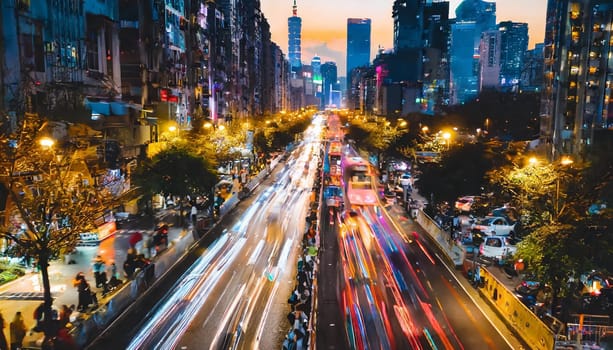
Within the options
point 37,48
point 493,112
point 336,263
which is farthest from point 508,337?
point 493,112

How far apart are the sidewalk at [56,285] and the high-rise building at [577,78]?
1848 inches

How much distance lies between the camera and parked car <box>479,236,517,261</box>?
2741 cm

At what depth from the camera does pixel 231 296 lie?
69.4ft

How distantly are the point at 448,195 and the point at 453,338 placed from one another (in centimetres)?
1854

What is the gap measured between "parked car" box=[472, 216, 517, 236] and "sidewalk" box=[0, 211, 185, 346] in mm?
21435

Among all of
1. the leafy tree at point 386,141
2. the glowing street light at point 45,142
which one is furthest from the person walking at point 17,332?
the leafy tree at point 386,141

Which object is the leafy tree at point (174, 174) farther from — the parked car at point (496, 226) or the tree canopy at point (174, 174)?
the parked car at point (496, 226)

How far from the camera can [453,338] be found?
17.0m

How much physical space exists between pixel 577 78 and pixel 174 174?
49.3 m

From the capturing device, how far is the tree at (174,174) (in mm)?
33125

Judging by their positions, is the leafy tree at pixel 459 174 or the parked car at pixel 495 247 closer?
the parked car at pixel 495 247

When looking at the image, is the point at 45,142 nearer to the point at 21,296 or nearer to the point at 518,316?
the point at 21,296

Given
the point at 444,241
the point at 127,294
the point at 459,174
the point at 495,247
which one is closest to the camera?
the point at 127,294

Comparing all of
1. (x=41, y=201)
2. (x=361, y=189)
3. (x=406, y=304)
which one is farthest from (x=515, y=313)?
(x=361, y=189)
